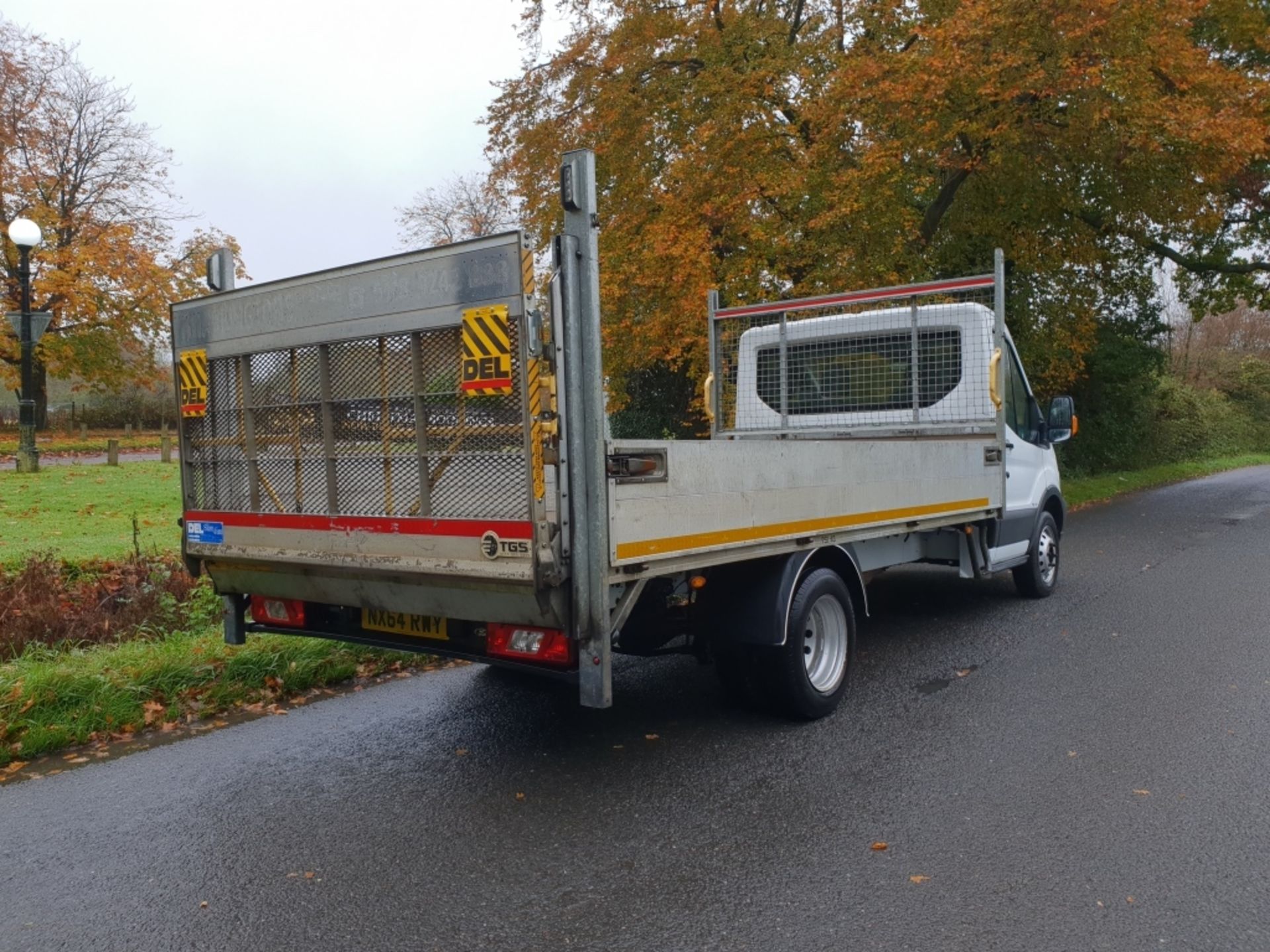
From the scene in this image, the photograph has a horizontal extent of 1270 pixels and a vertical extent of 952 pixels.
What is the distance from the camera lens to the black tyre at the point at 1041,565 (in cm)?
829

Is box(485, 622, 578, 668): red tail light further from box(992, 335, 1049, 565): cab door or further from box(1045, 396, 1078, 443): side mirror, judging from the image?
box(1045, 396, 1078, 443): side mirror

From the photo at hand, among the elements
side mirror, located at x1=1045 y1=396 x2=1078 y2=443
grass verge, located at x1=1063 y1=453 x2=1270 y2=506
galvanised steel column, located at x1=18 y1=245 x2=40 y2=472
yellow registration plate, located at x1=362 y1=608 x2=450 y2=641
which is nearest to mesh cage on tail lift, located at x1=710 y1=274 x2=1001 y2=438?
side mirror, located at x1=1045 y1=396 x2=1078 y2=443

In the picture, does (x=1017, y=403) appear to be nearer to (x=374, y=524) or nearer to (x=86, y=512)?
(x=374, y=524)

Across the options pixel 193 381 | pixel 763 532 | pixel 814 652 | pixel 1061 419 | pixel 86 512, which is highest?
pixel 193 381

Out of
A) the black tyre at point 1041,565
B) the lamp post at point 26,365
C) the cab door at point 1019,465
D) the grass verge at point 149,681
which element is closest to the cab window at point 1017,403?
the cab door at point 1019,465

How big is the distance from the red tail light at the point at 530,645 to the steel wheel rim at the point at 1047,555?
566 cm

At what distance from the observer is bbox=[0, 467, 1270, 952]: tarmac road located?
3094 mm

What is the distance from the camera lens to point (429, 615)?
4301 mm

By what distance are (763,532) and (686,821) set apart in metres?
1.37

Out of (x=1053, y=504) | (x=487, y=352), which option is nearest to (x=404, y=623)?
(x=487, y=352)

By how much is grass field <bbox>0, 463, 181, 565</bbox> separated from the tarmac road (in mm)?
5226

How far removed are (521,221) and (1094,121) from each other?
9.71 m

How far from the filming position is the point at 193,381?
499 centimetres

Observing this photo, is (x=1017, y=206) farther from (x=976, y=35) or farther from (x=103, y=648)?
(x=103, y=648)
